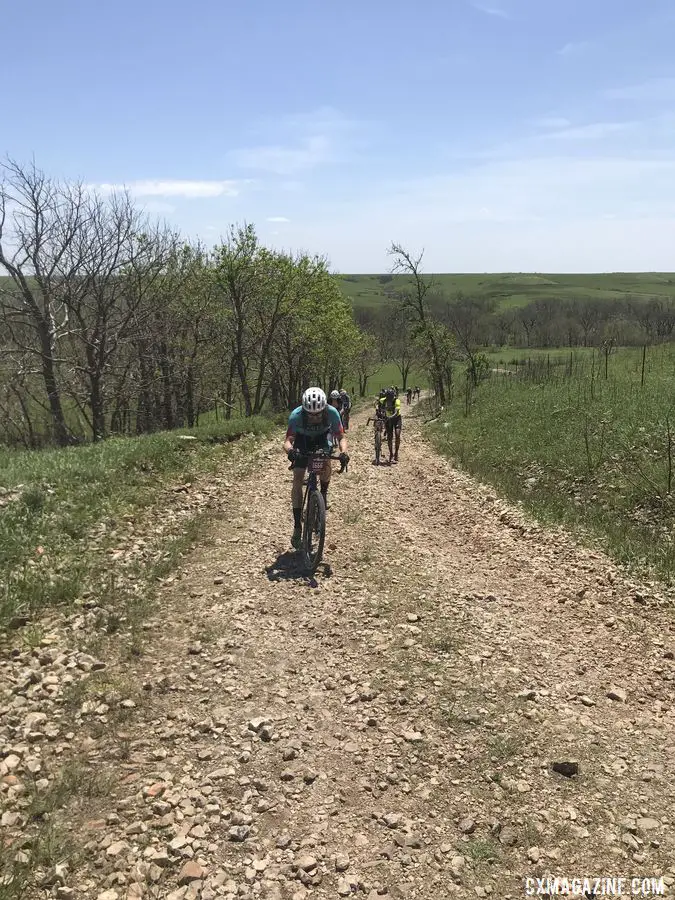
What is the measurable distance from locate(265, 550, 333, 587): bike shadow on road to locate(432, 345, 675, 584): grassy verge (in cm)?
446

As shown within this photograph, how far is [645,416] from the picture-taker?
13.2 m

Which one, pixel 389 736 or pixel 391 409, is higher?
pixel 391 409

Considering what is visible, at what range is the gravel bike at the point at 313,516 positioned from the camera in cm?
782

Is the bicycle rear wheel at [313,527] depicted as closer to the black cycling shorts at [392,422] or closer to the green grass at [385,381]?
the black cycling shorts at [392,422]

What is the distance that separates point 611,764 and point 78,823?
3865mm

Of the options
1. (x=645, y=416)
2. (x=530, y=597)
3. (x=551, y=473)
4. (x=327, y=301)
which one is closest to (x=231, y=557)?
(x=530, y=597)

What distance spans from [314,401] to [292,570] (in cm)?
255

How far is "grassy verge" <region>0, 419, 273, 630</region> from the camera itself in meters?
6.41

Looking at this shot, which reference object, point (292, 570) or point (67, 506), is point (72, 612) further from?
point (67, 506)

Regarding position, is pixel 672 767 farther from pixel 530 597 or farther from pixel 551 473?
pixel 551 473

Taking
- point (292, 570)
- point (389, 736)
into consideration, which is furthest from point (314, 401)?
point (389, 736)

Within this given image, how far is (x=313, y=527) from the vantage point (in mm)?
7941

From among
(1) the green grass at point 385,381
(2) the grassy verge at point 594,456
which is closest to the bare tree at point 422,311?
(2) the grassy verge at point 594,456

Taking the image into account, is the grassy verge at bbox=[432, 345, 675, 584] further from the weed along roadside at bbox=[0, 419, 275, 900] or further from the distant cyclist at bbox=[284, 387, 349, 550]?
the weed along roadside at bbox=[0, 419, 275, 900]
